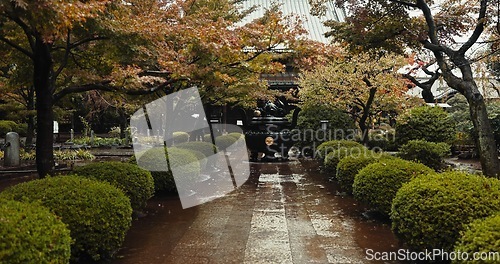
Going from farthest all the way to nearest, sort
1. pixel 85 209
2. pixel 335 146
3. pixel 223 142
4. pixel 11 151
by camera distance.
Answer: pixel 223 142 < pixel 11 151 < pixel 335 146 < pixel 85 209

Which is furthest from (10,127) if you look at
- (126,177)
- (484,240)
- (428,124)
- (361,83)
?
(484,240)

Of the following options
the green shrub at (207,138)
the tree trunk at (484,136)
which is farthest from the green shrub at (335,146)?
the green shrub at (207,138)

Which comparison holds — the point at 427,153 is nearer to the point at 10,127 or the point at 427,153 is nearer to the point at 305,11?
the point at 305,11

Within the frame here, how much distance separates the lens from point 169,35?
7074mm

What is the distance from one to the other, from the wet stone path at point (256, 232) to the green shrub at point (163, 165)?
31cm

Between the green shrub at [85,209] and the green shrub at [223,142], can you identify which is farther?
the green shrub at [223,142]

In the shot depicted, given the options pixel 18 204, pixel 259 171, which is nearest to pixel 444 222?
pixel 18 204

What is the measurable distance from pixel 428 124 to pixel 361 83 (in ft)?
8.93

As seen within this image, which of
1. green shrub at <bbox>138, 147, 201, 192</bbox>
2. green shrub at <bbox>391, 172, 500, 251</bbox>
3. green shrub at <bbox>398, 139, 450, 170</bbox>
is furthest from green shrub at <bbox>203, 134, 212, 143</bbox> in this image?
green shrub at <bbox>391, 172, 500, 251</bbox>

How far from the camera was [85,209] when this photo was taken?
4152 mm

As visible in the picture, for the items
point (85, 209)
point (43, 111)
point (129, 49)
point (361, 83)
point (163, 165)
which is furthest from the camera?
point (361, 83)

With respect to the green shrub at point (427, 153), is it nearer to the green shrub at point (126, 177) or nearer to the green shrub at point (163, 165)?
the green shrub at point (163, 165)

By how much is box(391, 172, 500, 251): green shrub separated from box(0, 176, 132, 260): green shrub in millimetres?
3096

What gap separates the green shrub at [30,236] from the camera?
9.22ft
